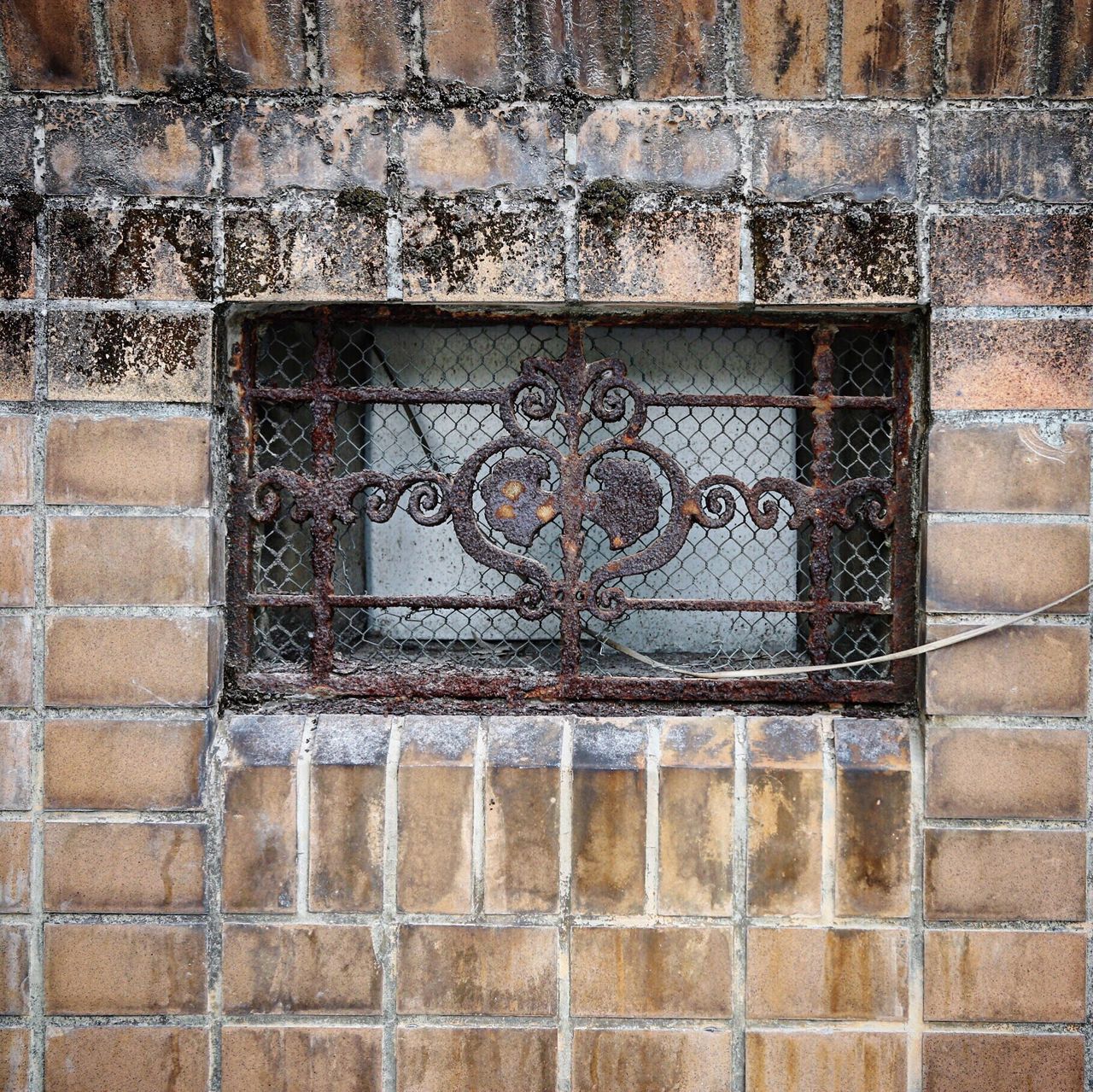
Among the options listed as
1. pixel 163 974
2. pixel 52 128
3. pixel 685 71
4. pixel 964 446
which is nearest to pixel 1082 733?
pixel 964 446

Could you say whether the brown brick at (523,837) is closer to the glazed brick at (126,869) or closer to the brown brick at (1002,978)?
the glazed brick at (126,869)

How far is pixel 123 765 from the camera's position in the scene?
183 cm

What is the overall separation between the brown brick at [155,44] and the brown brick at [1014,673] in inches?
73.5

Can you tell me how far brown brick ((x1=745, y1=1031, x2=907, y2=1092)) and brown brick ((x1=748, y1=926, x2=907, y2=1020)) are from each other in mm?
37

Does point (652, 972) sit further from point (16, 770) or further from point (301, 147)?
point (301, 147)

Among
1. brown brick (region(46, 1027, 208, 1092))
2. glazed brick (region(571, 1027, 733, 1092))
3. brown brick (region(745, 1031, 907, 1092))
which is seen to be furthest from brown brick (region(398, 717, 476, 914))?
brown brick (region(745, 1031, 907, 1092))

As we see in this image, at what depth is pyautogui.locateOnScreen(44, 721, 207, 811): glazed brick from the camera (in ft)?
5.98

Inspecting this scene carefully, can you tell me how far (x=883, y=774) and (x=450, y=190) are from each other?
1457 mm

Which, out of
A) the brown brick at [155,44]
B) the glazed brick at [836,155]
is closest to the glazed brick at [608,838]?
the glazed brick at [836,155]

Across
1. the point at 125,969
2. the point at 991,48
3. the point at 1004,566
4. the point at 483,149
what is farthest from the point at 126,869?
the point at 991,48

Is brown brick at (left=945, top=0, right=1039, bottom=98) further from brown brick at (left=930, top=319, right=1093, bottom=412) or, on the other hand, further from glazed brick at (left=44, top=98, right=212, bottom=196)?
glazed brick at (left=44, top=98, right=212, bottom=196)

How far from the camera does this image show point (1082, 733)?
1799 mm

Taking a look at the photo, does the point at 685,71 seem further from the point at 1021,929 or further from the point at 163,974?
the point at 163,974

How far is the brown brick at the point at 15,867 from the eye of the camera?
1.82 m
